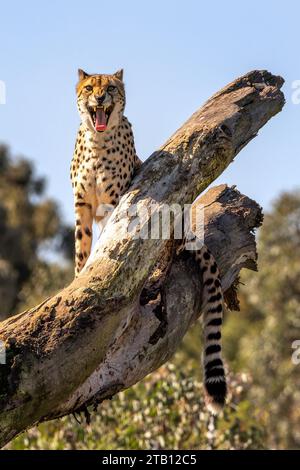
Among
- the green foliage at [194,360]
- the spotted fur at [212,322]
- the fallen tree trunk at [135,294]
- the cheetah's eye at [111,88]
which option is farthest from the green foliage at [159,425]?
the cheetah's eye at [111,88]

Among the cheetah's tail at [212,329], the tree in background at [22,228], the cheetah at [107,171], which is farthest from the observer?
the tree in background at [22,228]

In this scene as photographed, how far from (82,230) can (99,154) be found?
0.49m

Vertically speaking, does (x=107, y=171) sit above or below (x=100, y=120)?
below

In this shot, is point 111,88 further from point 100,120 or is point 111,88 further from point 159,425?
point 159,425

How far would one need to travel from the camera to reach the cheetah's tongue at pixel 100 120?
6.96 meters

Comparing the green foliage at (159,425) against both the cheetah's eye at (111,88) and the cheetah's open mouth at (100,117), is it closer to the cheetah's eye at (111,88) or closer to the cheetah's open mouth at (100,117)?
the cheetah's open mouth at (100,117)

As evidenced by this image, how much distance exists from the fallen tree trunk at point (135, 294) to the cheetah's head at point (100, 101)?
0.71 metres

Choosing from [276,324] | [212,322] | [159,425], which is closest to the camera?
[212,322]

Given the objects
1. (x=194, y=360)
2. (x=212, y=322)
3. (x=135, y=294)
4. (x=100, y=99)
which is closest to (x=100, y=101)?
(x=100, y=99)

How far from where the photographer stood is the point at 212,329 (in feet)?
22.3
